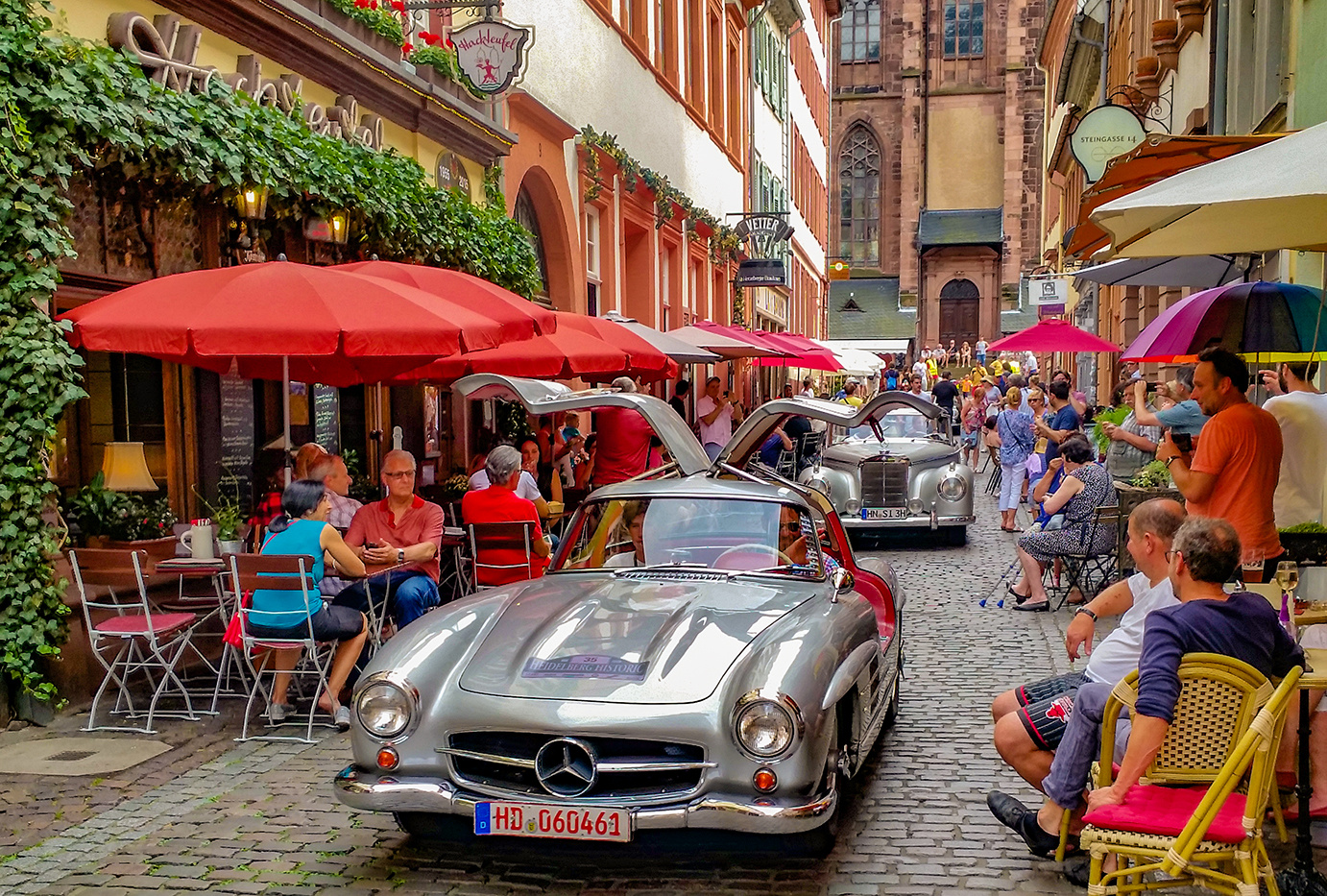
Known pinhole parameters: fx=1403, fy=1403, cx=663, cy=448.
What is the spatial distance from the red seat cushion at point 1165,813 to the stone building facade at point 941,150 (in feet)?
208

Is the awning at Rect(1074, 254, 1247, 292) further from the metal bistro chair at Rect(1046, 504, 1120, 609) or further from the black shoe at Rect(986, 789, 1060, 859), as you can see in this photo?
the black shoe at Rect(986, 789, 1060, 859)

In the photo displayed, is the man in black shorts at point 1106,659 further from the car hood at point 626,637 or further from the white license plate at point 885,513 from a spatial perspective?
the white license plate at point 885,513

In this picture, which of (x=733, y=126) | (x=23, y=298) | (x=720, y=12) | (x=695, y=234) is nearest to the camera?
(x=23, y=298)

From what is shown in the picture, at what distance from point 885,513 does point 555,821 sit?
35.7 feet

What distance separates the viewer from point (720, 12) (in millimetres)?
30375

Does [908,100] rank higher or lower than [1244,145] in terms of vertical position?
higher

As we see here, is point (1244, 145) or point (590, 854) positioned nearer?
point (590, 854)

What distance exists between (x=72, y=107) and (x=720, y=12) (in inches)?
960

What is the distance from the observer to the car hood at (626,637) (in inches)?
194

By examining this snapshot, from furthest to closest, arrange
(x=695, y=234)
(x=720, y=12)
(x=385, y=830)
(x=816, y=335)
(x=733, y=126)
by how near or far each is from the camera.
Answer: (x=816, y=335) < (x=733, y=126) < (x=720, y=12) < (x=695, y=234) < (x=385, y=830)

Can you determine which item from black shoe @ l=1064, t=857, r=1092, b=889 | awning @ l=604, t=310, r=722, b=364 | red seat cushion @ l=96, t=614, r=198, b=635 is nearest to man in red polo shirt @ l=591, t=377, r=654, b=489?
awning @ l=604, t=310, r=722, b=364

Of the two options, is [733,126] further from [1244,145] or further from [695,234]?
[1244,145]

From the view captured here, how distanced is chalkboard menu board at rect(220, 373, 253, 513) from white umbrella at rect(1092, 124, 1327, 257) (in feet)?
21.6

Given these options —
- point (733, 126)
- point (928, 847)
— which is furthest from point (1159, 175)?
point (733, 126)
